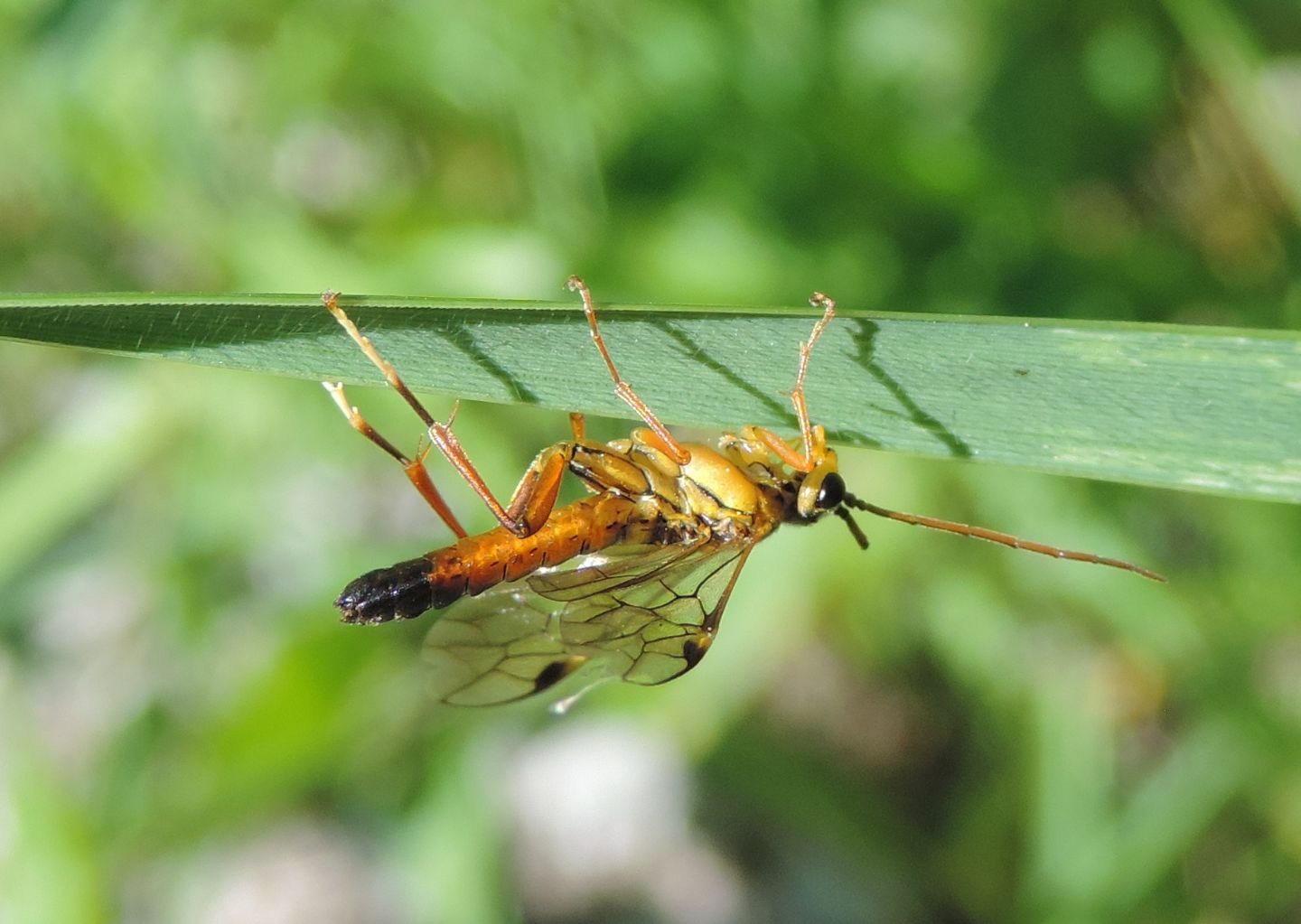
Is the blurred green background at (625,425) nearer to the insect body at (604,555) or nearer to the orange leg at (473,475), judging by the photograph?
the insect body at (604,555)

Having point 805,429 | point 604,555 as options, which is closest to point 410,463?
point 604,555

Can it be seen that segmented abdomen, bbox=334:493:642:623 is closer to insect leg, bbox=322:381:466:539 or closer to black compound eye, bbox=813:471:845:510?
insect leg, bbox=322:381:466:539

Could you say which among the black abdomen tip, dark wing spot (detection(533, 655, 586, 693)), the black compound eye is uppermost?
the black abdomen tip

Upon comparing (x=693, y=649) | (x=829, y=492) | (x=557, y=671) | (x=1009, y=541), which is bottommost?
(x=557, y=671)

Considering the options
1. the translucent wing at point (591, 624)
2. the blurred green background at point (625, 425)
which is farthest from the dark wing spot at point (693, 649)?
the blurred green background at point (625, 425)

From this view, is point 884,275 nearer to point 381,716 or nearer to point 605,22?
point 605,22

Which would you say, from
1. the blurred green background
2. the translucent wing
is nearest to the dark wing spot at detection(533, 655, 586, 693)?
the translucent wing

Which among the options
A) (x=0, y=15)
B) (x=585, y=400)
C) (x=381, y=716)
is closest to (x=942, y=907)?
(x=381, y=716)

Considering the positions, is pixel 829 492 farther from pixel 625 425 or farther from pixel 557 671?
pixel 625 425
